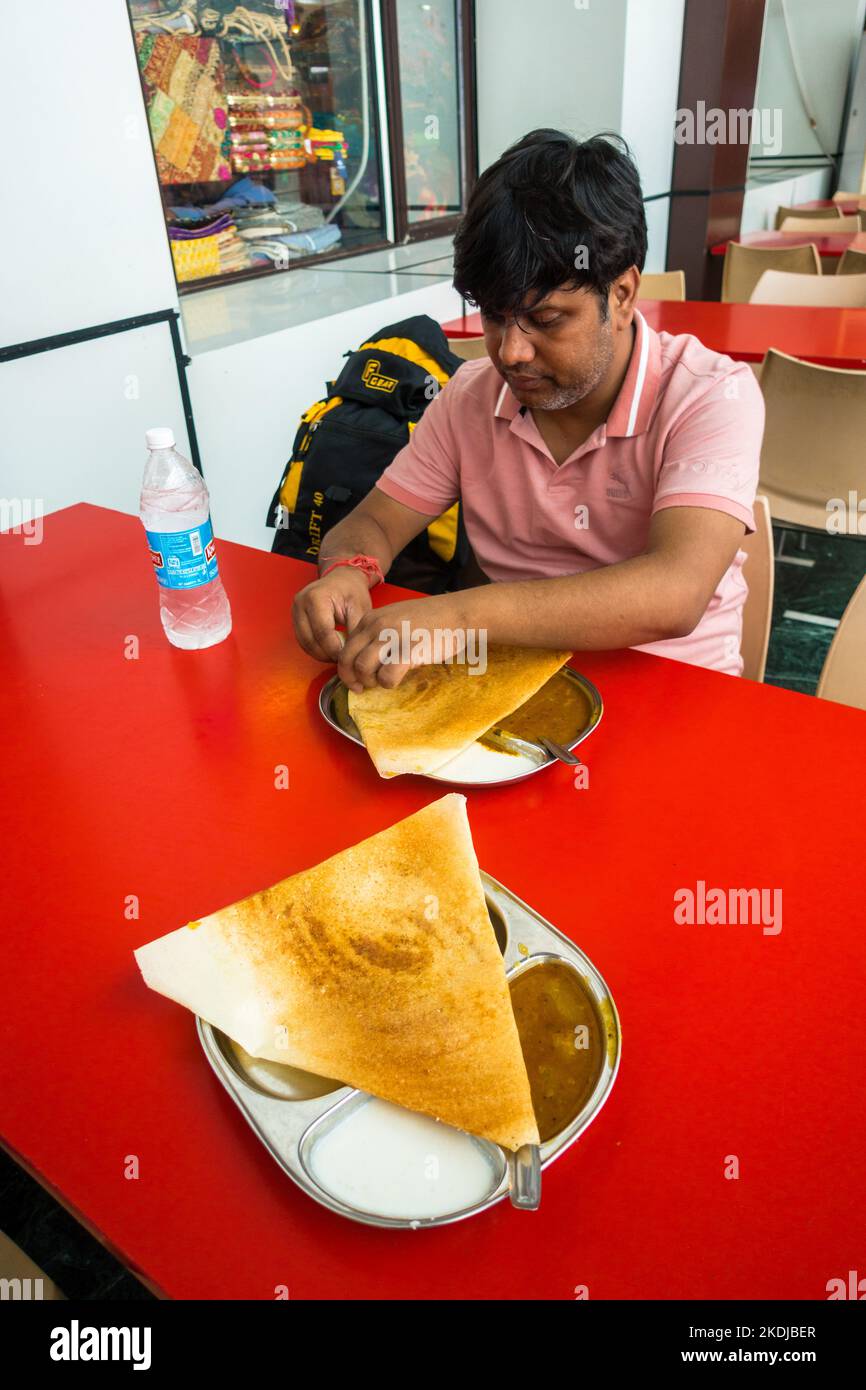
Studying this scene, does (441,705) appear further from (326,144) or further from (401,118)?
(401,118)

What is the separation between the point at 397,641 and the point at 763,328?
2.52m

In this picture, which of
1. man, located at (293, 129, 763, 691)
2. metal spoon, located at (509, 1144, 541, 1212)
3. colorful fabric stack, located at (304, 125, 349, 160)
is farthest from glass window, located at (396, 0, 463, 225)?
metal spoon, located at (509, 1144, 541, 1212)

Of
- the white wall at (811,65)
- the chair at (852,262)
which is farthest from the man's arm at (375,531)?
the white wall at (811,65)

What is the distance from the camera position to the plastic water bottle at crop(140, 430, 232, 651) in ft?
3.89

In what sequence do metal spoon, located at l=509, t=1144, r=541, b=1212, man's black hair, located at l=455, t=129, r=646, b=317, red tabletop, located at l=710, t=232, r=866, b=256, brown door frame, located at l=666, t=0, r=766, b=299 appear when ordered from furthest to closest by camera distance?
1. red tabletop, located at l=710, t=232, r=866, b=256
2. brown door frame, located at l=666, t=0, r=766, b=299
3. man's black hair, located at l=455, t=129, r=646, b=317
4. metal spoon, located at l=509, t=1144, r=541, b=1212

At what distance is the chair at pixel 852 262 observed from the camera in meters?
4.32

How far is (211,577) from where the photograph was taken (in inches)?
48.5

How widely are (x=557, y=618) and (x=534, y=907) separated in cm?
43

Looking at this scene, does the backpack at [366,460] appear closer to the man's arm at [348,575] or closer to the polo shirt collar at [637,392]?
the man's arm at [348,575]

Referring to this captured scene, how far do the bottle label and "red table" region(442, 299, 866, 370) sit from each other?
2.04m

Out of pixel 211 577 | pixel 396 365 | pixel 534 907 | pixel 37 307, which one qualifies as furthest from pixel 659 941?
pixel 37 307

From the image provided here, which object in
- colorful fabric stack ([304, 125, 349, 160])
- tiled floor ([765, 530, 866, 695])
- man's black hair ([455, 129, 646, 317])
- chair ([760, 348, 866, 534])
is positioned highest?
colorful fabric stack ([304, 125, 349, 160])

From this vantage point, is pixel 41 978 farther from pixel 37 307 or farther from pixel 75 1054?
pixel 37 307

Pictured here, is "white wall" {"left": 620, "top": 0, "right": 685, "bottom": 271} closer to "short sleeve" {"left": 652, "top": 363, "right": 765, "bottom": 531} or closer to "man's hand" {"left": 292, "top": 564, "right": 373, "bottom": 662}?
"short sleeve" {"left": 652, "top": 363, "right": 765, "bottom": 531}
